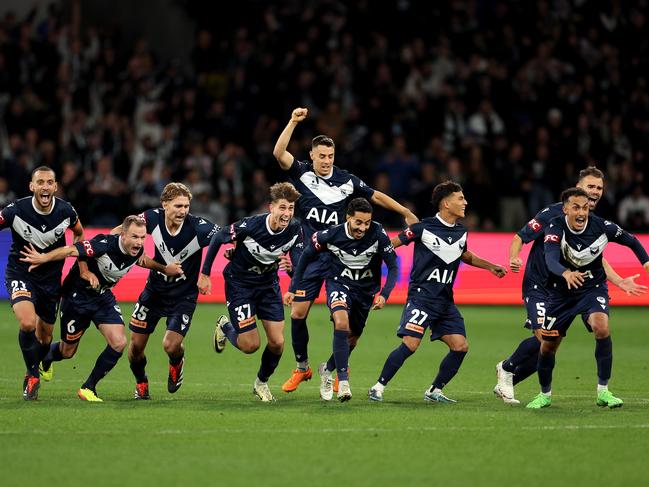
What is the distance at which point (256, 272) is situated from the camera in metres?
11.8

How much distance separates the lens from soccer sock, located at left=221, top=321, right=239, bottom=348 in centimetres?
1193

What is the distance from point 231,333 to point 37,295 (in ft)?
6.36

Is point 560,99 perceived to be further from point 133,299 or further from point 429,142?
point 133,299

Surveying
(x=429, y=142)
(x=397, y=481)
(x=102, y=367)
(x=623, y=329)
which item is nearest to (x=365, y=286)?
(x=102, y=367)

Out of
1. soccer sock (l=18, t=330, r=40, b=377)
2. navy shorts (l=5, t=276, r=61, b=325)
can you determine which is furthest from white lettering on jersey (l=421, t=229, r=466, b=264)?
soccer sock (l=18, t=330, r=40, b=377)

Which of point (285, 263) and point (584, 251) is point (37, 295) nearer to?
point (285, 263)

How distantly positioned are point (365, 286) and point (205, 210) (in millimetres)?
11187

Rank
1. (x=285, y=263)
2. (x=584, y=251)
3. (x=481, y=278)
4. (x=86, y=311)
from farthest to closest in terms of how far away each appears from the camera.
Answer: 1. (x=481, y=278)
2. (x=285, y=263)
3. (x=86, y=311)
4. (x=584, y=251)

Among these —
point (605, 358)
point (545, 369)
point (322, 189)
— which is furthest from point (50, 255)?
point (605, 358)

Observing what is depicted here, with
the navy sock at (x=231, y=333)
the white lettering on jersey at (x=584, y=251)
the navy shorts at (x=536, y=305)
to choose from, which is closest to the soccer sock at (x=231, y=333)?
the navy sock at (x=231, y=333)

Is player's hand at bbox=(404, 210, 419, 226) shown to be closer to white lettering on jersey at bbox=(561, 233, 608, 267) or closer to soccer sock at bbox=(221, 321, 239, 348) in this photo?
white lettering on jersey at bbox=(561, 233, 608, 267)

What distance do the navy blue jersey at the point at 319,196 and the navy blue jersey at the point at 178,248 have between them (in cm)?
123

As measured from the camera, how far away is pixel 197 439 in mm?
8953

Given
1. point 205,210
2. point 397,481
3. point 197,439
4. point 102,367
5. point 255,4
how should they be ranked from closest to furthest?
1. point 397,481
2. point 197,439
3. point 102,367
4. point 205,210
5. point 255,4
